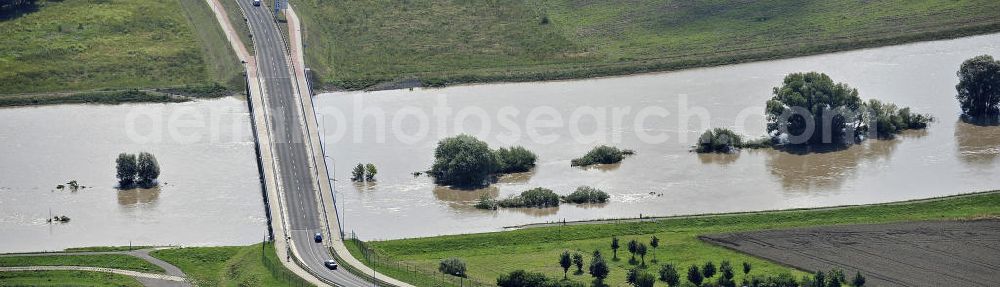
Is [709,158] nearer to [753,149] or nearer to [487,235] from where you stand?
[753,149]

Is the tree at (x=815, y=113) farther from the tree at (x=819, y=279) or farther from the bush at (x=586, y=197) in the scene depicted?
the tree at (x=819, y=279)

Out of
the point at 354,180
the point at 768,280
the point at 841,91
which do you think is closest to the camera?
the point at 768,280

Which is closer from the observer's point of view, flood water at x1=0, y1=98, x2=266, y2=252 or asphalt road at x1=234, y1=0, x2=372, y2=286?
asphalt road at x1=234, y1=0, x2=372, y2=286

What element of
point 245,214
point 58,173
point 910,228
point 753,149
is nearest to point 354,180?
point 245,214

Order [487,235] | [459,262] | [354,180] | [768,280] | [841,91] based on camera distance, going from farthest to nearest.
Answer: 1. [841,91]
2. [354,180]
3. [487,235]
4. [459,262]
5. [768,280]

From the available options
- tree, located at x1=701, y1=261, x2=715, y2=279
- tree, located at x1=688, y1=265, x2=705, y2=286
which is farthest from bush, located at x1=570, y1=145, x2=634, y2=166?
tree, located at x1=688, y1=265, x2=705, y2=286

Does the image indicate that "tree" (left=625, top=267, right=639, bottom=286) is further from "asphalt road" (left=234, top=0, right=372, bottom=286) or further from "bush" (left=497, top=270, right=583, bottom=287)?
"asphalt road" (left=234, top=0, right=372, bottom=286)

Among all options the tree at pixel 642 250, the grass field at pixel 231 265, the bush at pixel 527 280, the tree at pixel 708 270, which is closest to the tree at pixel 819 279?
the tree at pixel 708 270
